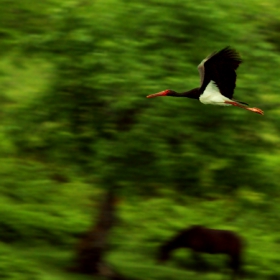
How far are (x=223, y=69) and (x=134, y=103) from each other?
2.65m

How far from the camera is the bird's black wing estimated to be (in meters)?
7.34

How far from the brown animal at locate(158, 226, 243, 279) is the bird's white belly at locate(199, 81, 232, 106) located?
4.23 meters

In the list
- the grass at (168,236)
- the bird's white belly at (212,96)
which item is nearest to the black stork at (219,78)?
the bird's white belly at (212,96)

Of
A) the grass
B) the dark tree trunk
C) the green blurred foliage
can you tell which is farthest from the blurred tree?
the grass

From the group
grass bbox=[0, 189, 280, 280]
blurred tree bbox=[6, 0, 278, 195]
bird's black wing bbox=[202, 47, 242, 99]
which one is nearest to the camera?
bird's black wing bbox=[202, 47, 242, 99]

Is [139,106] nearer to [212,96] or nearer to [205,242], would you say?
[205,242]

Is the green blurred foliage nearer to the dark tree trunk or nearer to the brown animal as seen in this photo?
the dark tree trunk

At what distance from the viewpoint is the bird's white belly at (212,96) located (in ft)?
24.4

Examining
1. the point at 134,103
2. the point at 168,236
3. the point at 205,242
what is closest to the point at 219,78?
the point at 134,103

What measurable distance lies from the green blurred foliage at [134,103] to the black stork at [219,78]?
230 cm

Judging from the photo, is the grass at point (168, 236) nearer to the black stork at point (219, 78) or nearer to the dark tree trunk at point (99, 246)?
the dark tree trunk at point (99, 246)

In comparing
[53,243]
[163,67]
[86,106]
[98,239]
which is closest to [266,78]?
[163,67]

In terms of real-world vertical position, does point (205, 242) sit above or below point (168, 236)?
above

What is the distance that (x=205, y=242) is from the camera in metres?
11.5
